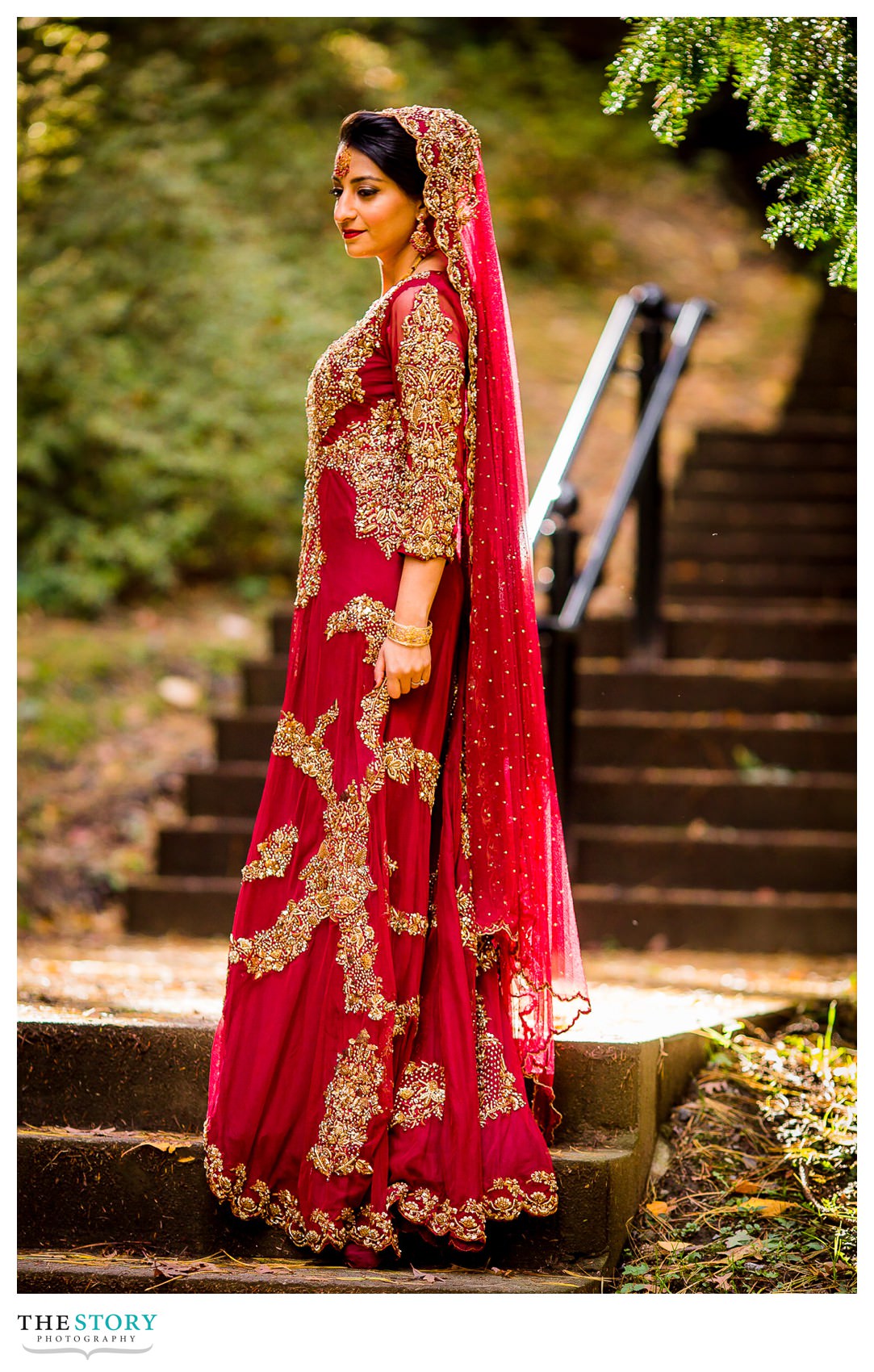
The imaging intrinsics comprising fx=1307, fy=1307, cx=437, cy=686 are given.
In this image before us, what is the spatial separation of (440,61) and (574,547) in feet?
20.0

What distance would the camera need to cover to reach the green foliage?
2.46 meters

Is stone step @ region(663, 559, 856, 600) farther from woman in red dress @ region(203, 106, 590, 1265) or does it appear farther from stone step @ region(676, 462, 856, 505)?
woman in red dress @ region(203, 106, 590, 1265)

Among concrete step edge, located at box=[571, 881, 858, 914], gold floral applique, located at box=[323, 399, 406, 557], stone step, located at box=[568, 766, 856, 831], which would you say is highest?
gold floral applique, located at box=[323, 399, 406, 557]

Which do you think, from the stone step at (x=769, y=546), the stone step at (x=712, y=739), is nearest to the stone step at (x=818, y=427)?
the stone step at (x=769, y=546)

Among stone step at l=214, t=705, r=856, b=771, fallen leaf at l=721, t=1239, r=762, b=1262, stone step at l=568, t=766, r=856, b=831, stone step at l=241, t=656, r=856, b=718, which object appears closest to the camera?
fallen leaf at l=721, t=1239, r=762, b=1262

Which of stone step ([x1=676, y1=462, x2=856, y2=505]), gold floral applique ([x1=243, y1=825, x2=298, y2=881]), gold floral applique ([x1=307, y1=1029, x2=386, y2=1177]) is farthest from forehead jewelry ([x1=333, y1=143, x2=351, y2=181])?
stone step ([x1=676, y1=462, x2=856, y2=505])

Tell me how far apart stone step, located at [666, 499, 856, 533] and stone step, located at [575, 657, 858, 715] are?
1.07m

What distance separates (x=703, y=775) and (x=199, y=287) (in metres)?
3.98

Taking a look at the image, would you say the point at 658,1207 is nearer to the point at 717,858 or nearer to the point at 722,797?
the point at 717,858

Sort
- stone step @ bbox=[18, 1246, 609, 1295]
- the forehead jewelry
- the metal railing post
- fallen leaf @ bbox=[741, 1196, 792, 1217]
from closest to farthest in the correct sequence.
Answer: stone step @ bbox=[18, 1246, 609, 1295] → the forehead jewelry → fallen leaf @ bbox=[741, 1196, 792, 1217] → the metal railing post

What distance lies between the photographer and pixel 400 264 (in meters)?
2.22

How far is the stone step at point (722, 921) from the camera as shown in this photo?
4.04 m
